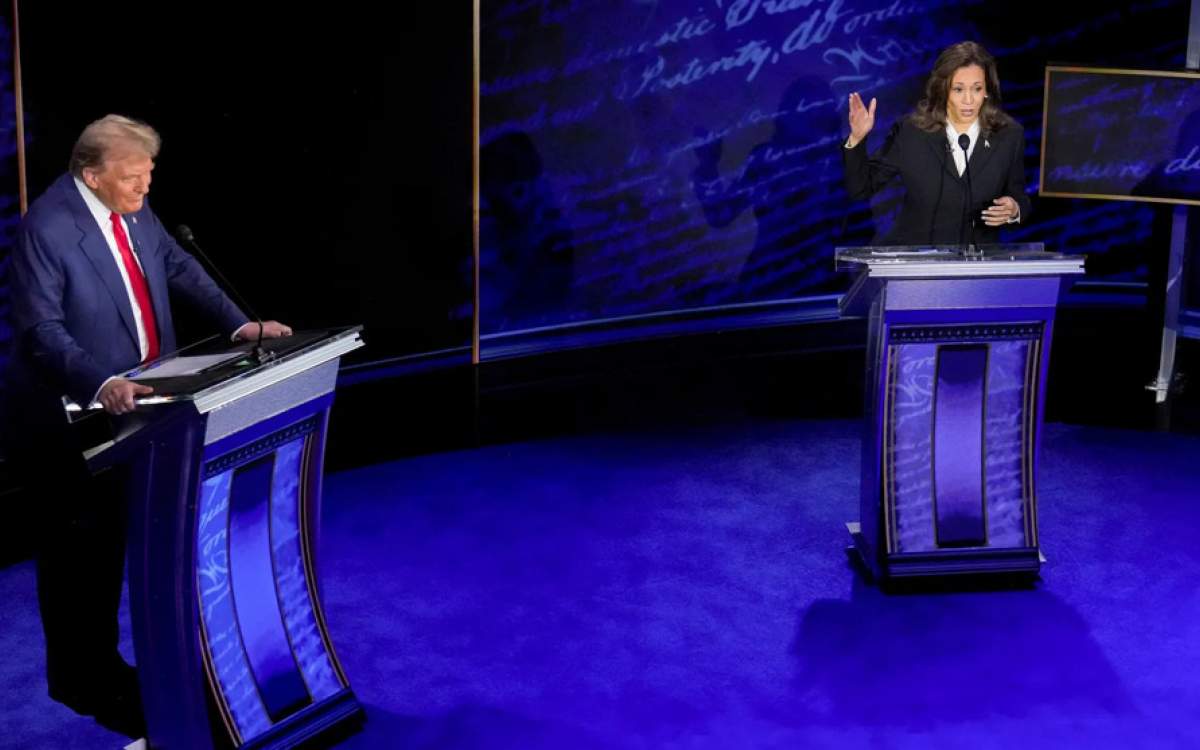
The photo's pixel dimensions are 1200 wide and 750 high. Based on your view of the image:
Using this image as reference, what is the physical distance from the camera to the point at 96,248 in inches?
111

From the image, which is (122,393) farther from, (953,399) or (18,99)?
(953,399)

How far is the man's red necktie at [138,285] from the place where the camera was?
2.90 metres

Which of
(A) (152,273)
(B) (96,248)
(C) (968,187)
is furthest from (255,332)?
(C) (968,187)

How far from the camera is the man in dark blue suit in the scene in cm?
274

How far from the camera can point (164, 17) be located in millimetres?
4781

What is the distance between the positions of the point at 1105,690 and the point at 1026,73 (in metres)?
4.86

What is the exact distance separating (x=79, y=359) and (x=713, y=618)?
6.65 ft

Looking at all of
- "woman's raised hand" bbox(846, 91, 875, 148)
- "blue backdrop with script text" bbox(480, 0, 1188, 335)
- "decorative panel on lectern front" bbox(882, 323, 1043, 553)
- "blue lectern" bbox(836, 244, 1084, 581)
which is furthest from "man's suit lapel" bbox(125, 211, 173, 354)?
"blue backdrop with script text" bbox(480, 0, 1188, 335)

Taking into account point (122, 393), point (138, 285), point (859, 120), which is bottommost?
point (122, 393)

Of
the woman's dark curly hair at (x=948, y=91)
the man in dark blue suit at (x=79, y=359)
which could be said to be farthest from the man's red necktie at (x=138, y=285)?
the woman's dark curly hair at (x=948, y=91)

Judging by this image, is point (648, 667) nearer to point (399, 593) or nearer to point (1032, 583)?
point (399, 593)

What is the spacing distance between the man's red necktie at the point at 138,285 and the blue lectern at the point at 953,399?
191cm

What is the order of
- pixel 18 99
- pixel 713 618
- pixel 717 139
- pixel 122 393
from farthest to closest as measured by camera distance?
pixel 717 139, pixel 18 99, pixel 713 618, pixel 122 393

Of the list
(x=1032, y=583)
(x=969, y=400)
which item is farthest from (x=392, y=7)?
(x=1032, y=583)
